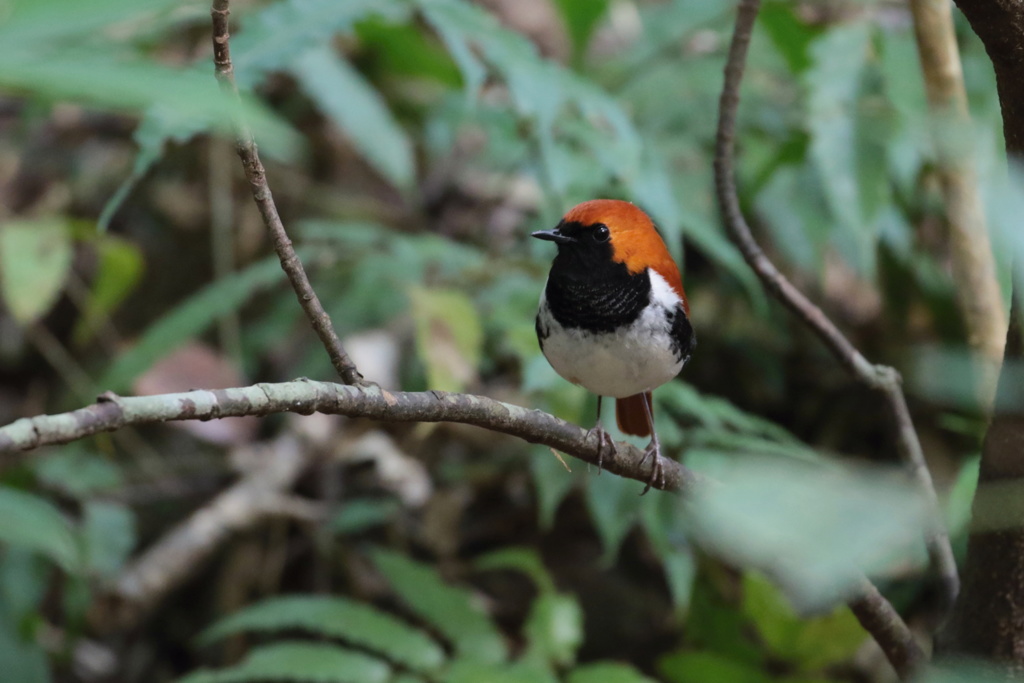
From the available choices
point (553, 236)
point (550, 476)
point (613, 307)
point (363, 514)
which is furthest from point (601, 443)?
point (363, 514)

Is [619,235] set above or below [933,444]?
above

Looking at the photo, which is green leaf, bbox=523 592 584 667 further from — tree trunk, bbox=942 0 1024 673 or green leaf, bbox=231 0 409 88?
green leaf, bbox=231 0 409 88

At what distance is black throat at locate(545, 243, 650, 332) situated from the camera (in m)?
1.77

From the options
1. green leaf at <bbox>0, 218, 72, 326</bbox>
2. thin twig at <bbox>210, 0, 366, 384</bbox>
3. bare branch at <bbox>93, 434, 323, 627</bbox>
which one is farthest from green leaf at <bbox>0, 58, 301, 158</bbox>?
bare branch at <bbox>93, 434, 323, 627</bbox>

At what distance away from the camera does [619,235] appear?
1849mm

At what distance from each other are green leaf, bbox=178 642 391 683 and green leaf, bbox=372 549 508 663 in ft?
0.73

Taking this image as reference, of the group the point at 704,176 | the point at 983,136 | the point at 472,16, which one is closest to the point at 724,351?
the point at 704,176

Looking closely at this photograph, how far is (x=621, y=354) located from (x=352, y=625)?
3.71 feet

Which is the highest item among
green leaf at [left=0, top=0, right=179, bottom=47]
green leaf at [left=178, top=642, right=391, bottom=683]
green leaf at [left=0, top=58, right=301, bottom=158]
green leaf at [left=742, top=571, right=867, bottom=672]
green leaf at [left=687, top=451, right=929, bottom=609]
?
green leaf at [left=0, top=0, right=179, bottom=47]

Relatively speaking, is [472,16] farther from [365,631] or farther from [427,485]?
[427,485]

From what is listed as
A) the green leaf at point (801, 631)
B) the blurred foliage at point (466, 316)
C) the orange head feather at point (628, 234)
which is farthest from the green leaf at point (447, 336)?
the green leaf at point (801, 631)

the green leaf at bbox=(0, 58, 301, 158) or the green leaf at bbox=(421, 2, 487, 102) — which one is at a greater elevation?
the green leaf at bbox=(421, 2, 487, 102)

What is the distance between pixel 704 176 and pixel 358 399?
2418 millimetres

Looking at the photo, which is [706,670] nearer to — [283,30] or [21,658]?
[283,30]
